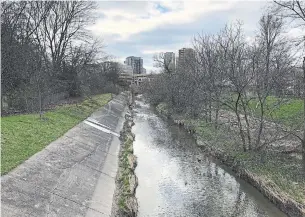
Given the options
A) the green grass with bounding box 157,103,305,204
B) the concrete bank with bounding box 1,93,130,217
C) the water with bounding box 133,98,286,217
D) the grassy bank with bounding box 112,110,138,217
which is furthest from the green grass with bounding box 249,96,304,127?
the concrete bank with bounding box 1,93,130,217

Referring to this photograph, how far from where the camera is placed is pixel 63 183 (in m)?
13.9

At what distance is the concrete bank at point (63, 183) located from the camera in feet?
36.8

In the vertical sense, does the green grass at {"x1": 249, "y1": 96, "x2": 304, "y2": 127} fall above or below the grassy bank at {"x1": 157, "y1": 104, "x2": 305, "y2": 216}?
above

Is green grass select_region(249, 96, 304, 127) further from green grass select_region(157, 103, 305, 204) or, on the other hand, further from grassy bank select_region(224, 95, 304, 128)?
green grass select_region(157, 103, 305, 204)

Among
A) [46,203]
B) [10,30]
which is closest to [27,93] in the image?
[10,30]

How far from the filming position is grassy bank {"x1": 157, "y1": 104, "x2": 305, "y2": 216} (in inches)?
589

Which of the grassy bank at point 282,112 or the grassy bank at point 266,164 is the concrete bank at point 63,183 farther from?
the grassy bank at point 282,112

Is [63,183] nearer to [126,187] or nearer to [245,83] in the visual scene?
[126,187]

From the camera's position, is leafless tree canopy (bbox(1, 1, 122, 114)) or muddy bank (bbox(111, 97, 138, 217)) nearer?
muddy bank (bbox(111, 97, 138, 217))

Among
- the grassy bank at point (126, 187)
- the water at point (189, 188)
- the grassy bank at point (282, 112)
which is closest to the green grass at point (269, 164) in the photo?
the water at point (189, 188)

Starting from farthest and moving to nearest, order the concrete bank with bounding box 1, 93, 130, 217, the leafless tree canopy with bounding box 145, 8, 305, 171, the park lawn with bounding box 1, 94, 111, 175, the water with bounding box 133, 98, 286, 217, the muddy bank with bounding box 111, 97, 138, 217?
the leafless tree canopy with bounding box 145, 8, 305, 171
the park lawn with bounding box 1, 94, 111, 175
the water with bounding box 133, 98, 286, 217
the muddy bank with bounding box 111, 97, 138, 217
the concrete bank with bounding box 1, 93, 130, 217

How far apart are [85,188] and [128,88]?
103m

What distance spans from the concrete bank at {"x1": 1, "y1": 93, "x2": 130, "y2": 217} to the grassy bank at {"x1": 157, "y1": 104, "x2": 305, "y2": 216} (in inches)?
258

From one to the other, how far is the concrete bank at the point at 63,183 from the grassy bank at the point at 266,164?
6.56m
